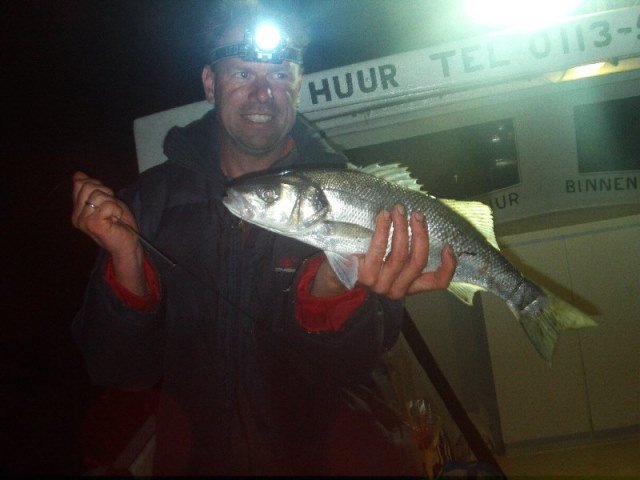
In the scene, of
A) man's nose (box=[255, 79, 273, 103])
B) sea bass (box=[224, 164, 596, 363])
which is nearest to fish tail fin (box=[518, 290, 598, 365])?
sea bass (box=[224, 164, 596, 363])

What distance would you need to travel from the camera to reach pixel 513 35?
308 cm

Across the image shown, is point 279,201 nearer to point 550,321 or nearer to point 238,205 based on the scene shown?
point 238,205

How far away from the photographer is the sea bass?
2.13m

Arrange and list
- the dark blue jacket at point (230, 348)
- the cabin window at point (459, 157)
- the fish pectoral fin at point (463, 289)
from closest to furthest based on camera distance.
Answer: the dark blue jacket at point (230, 348)
the fish pectoral fin at point (463, 289)
the cabin window at point (459, 157)

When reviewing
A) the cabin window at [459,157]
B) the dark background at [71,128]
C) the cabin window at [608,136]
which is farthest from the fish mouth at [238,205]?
the cabin window at [608,136]

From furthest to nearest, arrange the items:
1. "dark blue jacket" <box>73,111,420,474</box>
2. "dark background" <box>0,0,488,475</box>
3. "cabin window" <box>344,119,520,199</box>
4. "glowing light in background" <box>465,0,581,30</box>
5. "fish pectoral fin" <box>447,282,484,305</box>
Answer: "dark background" <box>0,0,488,475</box> < "cabin window" <box>344,119,520,199</box> < "glowing light in background" <box>465,0,581,30</box> < "fish pectoral fin" <box>447,282,484,305</box> < "dark blue jacket" <box>73,111,420,474</box>

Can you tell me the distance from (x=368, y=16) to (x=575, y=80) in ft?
50.3

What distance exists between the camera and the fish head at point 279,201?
6.89ft

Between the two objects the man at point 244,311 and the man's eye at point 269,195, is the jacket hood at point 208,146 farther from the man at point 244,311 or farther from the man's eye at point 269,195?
the man's eye at point 269,195

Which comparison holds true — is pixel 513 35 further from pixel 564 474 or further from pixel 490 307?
pixel 564 474

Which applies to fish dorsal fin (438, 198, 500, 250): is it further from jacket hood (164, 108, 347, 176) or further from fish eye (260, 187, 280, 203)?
fish eye (260, 187, 280, 203)

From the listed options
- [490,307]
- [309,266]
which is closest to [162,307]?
[309,266]

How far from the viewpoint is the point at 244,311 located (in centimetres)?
234

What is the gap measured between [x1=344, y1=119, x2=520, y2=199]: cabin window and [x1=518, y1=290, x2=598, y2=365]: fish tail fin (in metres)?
2.09
